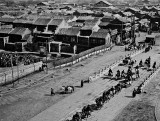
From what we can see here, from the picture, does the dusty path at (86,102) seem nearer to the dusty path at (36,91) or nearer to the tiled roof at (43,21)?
the dusty path at (36,91)

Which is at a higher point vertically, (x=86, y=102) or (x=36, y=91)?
(x=36, y=91)

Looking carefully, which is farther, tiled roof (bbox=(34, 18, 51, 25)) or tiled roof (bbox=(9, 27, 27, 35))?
tiled roof (bbox=(34, 18, 51, 25))

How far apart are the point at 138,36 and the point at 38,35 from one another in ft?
119

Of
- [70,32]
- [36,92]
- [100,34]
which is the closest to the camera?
[36,92]

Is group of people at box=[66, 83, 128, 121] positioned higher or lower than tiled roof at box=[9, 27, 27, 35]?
lower

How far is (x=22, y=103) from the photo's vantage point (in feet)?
100.0

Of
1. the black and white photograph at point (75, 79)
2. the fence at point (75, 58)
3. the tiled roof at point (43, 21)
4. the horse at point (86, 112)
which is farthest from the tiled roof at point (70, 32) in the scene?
the horse at point (86, 112)

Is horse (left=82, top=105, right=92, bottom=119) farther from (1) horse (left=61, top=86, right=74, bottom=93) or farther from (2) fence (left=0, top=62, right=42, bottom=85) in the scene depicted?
(2) fence (left=0, top=62, right=42, bottom=85)

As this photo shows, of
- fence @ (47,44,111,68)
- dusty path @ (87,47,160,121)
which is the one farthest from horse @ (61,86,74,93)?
fence @ (47,44,111,68)

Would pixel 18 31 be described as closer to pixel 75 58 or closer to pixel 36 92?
pixel 75 58

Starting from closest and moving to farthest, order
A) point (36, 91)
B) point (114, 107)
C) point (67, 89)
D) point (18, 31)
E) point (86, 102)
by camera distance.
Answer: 1. point (114, 107)
2. point (86, 102)
3. point (67, 89)
4. point (36, 91)
5. point (18, 31)

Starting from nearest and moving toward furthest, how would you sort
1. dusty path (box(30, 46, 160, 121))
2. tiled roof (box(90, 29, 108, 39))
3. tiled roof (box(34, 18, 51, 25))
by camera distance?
dusty path (box(30, 46, 160, 121)) < tiled roof (box(90, 29, 108, 39)) < tiled roof (box(34, 18, 51, 25))

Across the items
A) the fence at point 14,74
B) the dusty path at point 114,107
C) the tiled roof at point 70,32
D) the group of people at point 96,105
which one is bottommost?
the dusty path at point 114,107

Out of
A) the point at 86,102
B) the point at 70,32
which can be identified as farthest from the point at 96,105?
the point at 70,32
